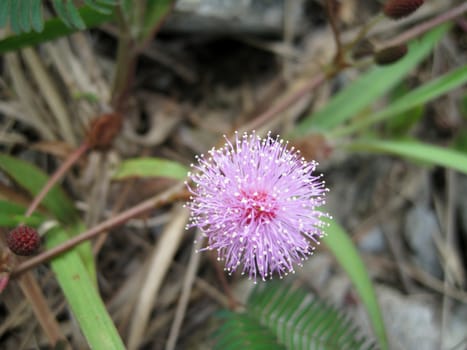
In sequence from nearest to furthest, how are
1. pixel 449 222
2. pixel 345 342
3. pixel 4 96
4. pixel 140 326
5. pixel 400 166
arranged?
pixel 345 342 → pixel 140 326 → pixel 4 96 → pixel 449 222 → pixel 400 166

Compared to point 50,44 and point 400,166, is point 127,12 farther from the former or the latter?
point 400,166

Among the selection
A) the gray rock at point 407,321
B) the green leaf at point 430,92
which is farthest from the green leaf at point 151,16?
the gray rock at point 407,321

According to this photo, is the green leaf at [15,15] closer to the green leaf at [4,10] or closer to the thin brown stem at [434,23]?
the green leaf at [4,10]

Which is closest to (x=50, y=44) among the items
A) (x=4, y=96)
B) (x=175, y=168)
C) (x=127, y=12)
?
(x=4, y=96)

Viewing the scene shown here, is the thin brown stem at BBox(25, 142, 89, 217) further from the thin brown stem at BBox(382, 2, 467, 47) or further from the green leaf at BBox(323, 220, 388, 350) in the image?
the thin brown stem at BBox(382, 2, 467, 47)

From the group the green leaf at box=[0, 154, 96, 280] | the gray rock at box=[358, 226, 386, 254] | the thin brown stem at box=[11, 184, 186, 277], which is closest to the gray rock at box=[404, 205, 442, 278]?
the gray rock at box=[358, 226, 386, 254]
